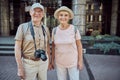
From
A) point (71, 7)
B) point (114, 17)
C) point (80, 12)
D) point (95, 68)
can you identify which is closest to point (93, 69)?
point (95, 68)

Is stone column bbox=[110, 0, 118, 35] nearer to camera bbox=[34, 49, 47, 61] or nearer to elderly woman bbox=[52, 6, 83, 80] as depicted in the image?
elderly woman bbox=[52, 6, 83, 80]

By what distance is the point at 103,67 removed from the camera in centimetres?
757

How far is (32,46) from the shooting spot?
329 centimetres

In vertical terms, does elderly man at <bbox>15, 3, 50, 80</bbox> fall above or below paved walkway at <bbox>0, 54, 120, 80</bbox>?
above

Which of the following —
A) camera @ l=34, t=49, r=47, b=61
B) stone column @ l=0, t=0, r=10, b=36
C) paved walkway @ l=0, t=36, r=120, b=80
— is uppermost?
stone column @ l=0, t=0, r=10, b=36

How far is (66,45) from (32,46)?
0.60m

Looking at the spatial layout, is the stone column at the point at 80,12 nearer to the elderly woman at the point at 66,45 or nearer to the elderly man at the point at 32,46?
the elderly woman at the point at 66,45

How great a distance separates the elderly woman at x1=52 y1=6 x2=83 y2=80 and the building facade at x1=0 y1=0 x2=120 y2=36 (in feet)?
39.7

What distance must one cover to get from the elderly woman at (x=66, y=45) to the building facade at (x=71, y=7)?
12.1 meters

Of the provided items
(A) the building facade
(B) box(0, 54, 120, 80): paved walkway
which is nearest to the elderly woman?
(B) box(0, 54, 120, 80): paved walkway

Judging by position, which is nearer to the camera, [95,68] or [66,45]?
[66,45]

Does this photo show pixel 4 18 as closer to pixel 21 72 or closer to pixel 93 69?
pixel 93 69

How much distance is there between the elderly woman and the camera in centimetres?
357

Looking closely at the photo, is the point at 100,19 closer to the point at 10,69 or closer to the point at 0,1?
the point at 0,1
